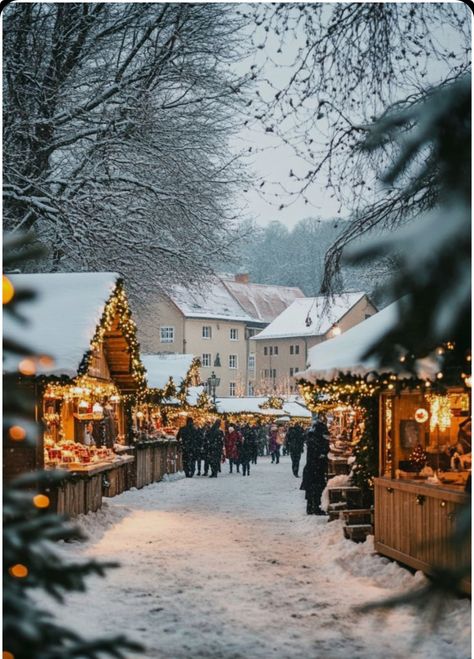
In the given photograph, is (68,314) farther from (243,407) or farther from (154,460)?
(243,407)

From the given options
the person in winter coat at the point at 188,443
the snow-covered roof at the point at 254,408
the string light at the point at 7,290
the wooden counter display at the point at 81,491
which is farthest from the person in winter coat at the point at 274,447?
the string light at the point at 7,290

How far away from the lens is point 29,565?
2.62 metres

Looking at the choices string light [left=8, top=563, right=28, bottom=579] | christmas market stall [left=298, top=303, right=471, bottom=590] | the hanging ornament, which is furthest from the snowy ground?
the hanging ornament

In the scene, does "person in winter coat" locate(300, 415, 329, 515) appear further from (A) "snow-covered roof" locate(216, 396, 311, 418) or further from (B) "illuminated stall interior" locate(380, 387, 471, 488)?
(A) "snow-covered roof" locate(216, 396, 311, 418)

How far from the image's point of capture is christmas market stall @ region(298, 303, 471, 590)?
894cm

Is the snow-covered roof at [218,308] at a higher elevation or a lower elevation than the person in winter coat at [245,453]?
higher

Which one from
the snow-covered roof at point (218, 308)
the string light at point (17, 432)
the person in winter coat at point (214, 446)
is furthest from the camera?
the snow-covered roof at point (218, 308)

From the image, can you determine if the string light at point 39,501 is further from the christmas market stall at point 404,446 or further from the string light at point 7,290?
the christmas market stall at point 404,446

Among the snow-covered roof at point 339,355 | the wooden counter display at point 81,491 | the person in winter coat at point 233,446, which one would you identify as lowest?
the person in winter coat at point 233,446

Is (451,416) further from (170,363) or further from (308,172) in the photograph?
(170,363)

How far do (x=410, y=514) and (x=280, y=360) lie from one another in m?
56.6

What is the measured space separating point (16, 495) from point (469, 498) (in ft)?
4.37

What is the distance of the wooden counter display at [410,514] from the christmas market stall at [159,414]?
38.6 feet

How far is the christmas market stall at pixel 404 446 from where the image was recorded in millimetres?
8938
